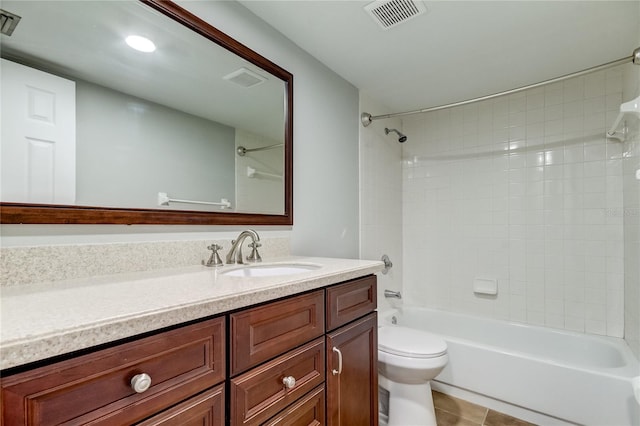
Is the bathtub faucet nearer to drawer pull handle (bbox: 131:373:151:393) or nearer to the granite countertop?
the granite countertop

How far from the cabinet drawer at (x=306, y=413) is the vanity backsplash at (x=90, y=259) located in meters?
0.63

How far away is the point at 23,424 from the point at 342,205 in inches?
69.1

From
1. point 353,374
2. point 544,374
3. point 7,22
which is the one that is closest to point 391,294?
point 544,374

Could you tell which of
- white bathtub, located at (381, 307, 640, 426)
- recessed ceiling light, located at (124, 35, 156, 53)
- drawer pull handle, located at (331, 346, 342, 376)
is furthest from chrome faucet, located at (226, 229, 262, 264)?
white bathtub, located at (381, 307, 640, 426)

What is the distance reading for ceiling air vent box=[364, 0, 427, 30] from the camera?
1.42m

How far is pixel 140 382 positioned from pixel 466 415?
202 centimetres

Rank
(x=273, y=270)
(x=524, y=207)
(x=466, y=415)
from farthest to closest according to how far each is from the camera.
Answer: (x=524, y=207), (x=466, y=415), (x=273, y=270)

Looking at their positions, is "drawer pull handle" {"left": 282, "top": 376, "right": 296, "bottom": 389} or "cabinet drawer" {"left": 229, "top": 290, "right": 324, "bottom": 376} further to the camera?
"drawer pull handle" {"left": 282, "top": 376, "right": 296, "bottom": 389}

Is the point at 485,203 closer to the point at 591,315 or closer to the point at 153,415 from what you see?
the point at 591,315

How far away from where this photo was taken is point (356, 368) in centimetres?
120

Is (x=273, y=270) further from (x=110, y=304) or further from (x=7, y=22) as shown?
(x=7, y=22)

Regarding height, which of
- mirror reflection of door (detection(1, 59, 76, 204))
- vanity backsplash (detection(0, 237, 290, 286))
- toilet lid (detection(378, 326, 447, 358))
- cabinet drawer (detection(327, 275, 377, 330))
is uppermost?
mirror reflection of door (detection(1, 59, 76, 204))

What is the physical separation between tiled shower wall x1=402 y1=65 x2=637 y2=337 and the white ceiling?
325 millimetres

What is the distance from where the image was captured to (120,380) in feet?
1.85
